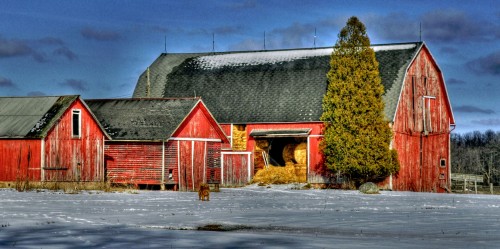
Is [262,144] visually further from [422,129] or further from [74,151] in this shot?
[74,151]

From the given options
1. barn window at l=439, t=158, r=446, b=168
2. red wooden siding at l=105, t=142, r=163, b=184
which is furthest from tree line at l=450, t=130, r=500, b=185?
red wooden siding at l=105, t=142, r=163, b=184

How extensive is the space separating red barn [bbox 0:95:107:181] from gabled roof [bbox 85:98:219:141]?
1652 millimetres

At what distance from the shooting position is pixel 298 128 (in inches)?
2015

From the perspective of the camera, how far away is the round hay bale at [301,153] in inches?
2002

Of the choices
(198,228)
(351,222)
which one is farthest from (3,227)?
(351,222)

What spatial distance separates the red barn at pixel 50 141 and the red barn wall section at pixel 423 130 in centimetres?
1583

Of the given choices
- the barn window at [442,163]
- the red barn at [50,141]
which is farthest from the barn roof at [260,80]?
the red barn at [50,141]

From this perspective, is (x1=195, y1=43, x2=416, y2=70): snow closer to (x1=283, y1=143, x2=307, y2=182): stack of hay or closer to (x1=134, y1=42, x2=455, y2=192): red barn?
(x1=134, y1=42, x2=455, y2=192): red barn

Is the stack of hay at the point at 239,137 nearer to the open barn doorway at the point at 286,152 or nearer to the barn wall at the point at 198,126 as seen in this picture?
the open barn doorway at the point at 286,152

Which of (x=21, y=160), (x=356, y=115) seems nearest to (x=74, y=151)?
(x=21, y=160)

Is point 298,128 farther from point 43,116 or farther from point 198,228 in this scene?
point 198,228

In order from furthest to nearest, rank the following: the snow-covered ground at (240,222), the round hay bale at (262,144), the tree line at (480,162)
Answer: the tree line at (480,162)
the round hay bale at (262,144)
the snow-covered ground at (240,222)

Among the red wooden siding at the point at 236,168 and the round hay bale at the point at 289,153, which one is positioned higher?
the round hay bale at the point at 289,153

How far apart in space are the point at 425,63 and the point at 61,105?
20.9 meters
